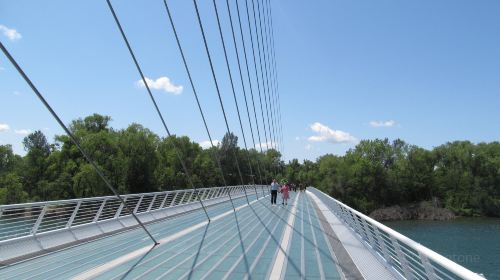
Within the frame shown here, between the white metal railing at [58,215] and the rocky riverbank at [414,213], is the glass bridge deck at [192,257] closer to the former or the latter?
the white metal railing at [58,215]

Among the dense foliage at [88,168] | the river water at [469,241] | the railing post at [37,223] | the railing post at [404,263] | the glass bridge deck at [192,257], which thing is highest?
the dense foliage at [88,168]

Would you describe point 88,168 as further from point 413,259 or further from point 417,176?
point 417,176

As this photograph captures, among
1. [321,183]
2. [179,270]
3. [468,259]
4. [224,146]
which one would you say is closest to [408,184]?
[321,183]

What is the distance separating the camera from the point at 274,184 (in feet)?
89.2

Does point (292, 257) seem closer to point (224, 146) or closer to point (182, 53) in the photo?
point (182, 53)

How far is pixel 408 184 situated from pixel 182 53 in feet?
341

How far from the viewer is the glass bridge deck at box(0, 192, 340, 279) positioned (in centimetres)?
762

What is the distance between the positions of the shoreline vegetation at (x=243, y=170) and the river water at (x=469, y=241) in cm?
1272

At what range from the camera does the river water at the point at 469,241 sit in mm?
40950

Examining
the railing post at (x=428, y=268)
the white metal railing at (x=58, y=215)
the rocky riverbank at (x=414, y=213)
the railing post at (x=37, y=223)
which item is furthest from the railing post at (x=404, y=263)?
the rocky riverbank at (x=414, y=213)

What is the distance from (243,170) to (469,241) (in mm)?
73111

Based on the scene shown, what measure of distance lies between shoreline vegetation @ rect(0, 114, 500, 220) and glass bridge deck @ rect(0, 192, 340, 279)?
44169mm

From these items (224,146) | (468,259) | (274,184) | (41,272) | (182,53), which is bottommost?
(468,259)

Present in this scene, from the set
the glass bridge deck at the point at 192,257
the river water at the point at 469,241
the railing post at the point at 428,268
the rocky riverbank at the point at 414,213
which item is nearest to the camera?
the railing post at the point at 428,268
